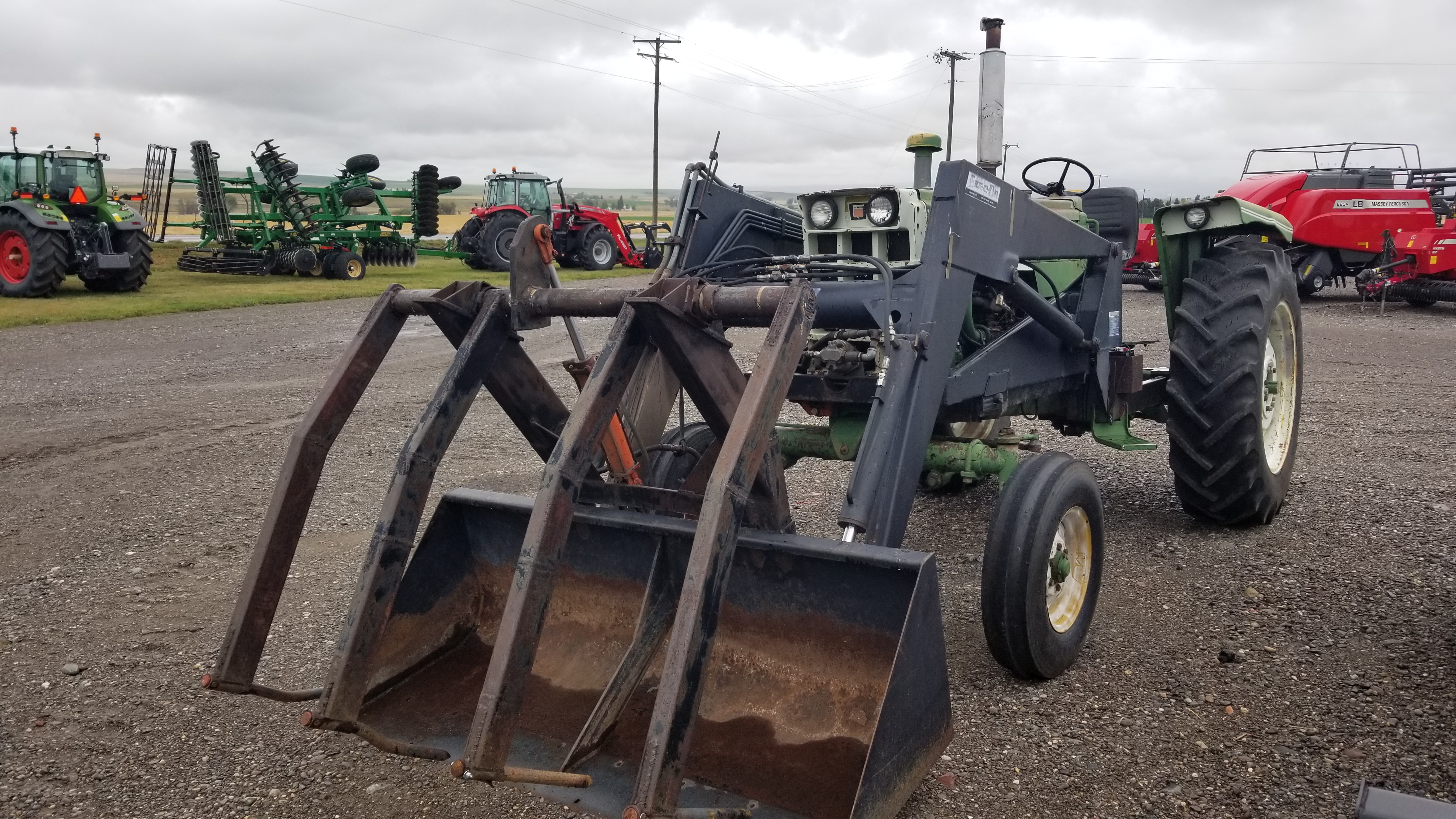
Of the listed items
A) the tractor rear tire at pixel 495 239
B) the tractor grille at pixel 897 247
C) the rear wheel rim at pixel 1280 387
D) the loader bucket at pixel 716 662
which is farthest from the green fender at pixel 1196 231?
the tractor rear tire at pixel 495 239

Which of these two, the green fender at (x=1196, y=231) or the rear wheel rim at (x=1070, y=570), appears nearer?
the rear wheel rim at (x=1070, y=570)

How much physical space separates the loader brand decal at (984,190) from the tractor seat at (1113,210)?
1.83m

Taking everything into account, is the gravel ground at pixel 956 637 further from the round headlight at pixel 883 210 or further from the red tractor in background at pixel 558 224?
the red tractor in background at pixel 558 224

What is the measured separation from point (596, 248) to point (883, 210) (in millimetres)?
21997

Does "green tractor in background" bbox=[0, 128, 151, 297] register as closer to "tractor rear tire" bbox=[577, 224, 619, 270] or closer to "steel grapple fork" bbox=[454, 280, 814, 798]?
"tractor rear tire" bbox=[577, 224, 619, 270]

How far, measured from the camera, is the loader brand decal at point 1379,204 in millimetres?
16656

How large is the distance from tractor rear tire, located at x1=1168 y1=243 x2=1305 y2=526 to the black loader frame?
1.45 metres

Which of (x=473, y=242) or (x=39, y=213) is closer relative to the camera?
(x=39, y=213)

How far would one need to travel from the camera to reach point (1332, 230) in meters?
16.9

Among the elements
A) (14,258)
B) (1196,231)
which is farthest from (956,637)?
(14,258)

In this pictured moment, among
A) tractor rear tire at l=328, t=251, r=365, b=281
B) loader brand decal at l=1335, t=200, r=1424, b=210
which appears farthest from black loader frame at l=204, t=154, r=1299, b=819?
tractor rear tire at l=328, t=251, r=365, b=281

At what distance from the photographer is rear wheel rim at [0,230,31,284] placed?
1644cm

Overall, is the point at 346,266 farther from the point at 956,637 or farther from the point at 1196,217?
the point at 956,637

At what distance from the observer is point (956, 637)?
407 cm
